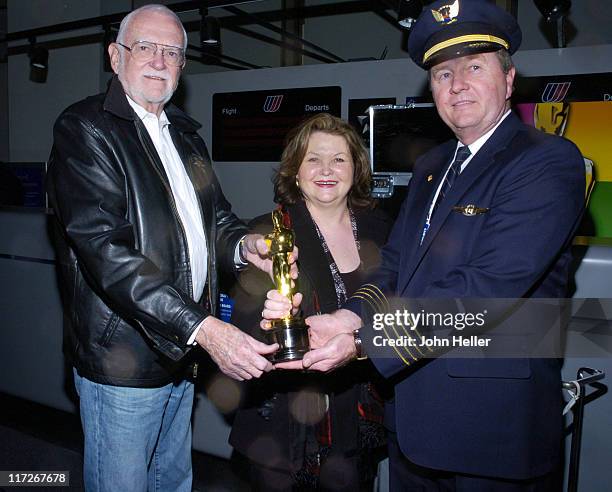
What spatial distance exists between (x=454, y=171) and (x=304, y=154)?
85 centimetres

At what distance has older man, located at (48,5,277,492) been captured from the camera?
5.46 ft

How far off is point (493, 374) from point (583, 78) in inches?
154

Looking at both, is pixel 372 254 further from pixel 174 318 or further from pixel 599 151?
pixel 599 151

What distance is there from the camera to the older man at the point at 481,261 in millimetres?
1484

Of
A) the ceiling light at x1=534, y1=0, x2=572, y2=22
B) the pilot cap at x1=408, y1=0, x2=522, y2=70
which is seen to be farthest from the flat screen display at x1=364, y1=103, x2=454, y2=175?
the pilot cap at x1=408, y1=0, x2=522, y2=70

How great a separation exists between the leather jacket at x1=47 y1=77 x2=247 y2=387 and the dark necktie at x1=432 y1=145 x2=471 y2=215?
33.3 inches

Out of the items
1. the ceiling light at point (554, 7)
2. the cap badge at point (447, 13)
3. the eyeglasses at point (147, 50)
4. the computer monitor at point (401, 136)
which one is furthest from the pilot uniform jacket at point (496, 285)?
the ceiling light at point (554, 7)

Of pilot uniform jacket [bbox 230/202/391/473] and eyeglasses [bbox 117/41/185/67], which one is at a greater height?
eyeglasses [bbox 117/41/185/67]

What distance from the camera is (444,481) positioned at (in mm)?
1778

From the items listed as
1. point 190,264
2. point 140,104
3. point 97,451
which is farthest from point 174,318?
point 140,104

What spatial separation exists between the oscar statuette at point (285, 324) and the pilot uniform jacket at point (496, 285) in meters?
0.21

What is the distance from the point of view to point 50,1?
7.49 metres

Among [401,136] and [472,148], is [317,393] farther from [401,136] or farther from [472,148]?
[401,136]

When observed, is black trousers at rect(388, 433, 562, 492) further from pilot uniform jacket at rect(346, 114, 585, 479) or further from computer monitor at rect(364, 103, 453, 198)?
computer monitor at rect(364, 103, 453, 198)
